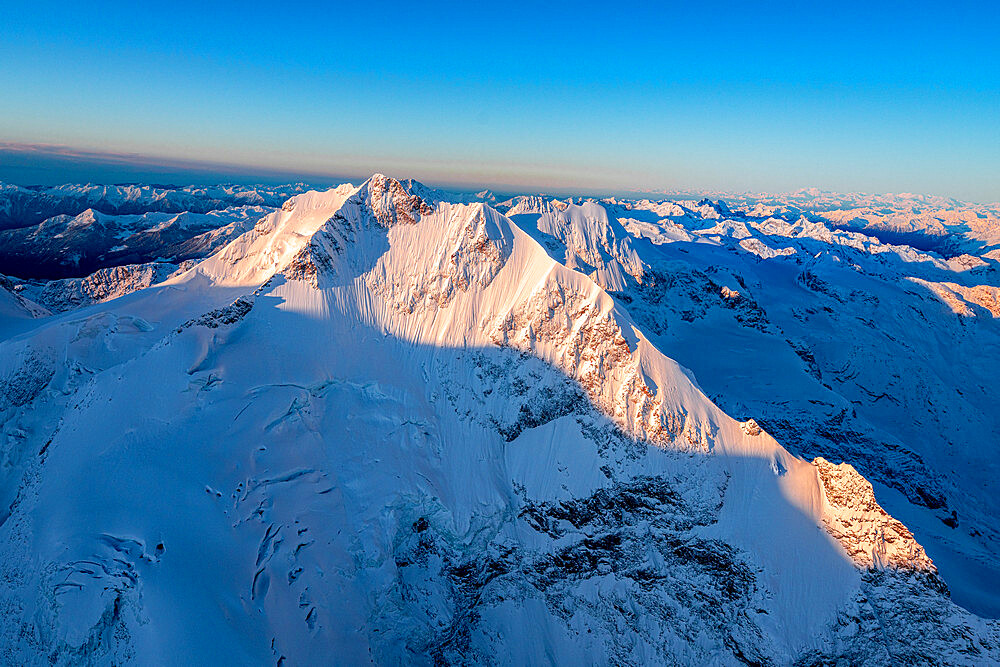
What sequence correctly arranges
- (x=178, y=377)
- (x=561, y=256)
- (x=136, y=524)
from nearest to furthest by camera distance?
(x=136, y=524), (x=178, y=377), (x=561, y=256)

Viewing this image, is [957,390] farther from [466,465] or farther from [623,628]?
[466,465]

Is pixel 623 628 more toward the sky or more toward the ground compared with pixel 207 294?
more toward the ground

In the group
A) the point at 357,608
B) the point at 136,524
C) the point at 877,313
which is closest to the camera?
the point at 136,524

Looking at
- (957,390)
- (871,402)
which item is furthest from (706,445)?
(957,390)

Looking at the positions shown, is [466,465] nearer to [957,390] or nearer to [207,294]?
[207,294]

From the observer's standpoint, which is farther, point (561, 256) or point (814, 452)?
point (561, 256)

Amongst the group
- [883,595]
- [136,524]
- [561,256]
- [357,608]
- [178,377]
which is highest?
[561,256]

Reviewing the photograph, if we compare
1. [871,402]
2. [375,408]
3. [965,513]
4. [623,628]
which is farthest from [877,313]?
[375,408]
